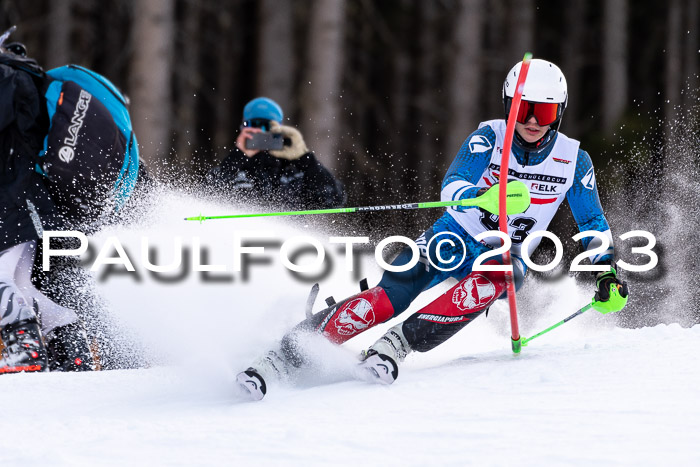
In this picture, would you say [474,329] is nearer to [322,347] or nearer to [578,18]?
[322,347]

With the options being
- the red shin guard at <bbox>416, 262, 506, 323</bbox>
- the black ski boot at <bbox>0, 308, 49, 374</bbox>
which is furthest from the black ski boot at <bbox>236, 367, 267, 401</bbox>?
the black ski boot at <bbox>0, 308, 49, 374</bbox>

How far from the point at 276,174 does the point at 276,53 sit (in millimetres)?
7882

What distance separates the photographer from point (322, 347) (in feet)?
14.2

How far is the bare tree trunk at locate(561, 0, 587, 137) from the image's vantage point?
2033 centimetres

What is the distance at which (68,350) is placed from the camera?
5371 mm

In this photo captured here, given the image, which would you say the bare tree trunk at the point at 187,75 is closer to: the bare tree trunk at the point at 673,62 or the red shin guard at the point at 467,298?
the bare tree trunk at the point at 673,62

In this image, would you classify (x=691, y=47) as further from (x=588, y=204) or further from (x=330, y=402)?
(x=330, y=402)

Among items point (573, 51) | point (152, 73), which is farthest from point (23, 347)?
point (573, 51)

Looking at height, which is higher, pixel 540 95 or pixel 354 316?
pixel 540 95

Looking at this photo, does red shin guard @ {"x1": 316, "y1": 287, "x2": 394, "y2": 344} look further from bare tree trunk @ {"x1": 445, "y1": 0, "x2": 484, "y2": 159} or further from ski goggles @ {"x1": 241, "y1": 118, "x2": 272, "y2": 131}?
bare tree trunk @ {"x1": 445, "y1": 0, "x2": 484, "y2": 159}

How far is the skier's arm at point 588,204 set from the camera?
4578 millimetres

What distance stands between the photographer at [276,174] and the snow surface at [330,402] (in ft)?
2.90

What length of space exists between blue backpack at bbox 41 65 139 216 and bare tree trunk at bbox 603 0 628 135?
10968mm

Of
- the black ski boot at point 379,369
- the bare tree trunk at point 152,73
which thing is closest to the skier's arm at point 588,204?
the black ski boot at point 379,369
